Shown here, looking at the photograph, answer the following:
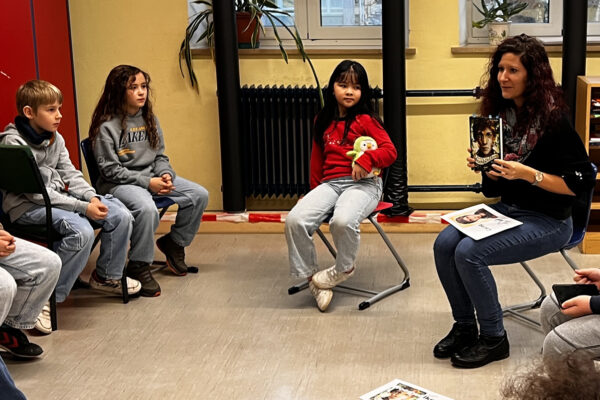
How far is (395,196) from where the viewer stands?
5.30 metres

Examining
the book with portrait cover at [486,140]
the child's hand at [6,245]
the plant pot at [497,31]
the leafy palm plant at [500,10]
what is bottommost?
the child's hand at [6,245]

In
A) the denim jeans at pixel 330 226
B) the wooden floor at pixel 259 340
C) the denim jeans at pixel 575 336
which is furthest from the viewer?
the denim jeans at pixel 330 226

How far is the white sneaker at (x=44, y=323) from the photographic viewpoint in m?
3.81

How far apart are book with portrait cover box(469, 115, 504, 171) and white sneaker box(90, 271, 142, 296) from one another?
1824 mm

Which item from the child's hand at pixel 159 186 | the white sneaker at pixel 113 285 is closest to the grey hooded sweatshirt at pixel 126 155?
the child's hand at pixel 159 186

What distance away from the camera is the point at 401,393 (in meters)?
3.08

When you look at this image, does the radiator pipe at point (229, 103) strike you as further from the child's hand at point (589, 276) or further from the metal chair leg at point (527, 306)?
the child's hand at point (589, 276)

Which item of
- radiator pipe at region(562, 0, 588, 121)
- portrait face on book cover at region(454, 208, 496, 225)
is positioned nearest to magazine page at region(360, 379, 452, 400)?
portrait face on book cover at region(454, 208, 496, 225)

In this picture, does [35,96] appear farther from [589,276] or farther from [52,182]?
[589,276]

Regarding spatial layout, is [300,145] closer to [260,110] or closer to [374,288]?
[260,110]

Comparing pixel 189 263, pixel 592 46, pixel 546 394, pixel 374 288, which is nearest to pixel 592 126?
pixel 592 46

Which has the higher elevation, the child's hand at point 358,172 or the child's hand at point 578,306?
the child's hand at point 358,172

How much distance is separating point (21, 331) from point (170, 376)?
2.26 ft

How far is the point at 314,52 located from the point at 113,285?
79.0 inches
